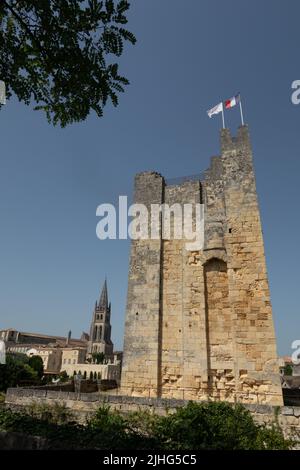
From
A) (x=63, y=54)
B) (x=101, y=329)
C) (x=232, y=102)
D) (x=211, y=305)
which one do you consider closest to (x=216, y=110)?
(x=232, y=102)

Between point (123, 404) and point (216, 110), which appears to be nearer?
point (123, 404)

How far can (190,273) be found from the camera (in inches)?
473

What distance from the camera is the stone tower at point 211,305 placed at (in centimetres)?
1017

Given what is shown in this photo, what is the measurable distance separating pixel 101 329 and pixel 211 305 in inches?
3663

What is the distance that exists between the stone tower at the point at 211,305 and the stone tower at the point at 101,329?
88522 mm

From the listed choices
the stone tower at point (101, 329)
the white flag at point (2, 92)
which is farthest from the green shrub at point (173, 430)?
the stone tower at point (101, 329)

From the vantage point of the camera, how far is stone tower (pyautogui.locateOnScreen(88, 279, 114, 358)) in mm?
95562

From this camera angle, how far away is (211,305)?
37.6ft

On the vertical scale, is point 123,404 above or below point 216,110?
below

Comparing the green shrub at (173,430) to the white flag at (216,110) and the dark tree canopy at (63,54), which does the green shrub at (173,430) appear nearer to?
the dark tree canopy at (63,54)

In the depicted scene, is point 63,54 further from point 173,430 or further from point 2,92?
point 173,430

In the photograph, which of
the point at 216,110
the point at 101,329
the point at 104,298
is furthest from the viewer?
the point at 104,298
